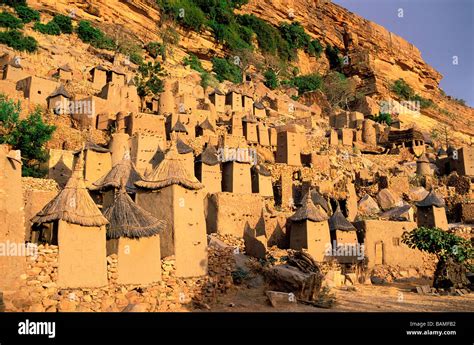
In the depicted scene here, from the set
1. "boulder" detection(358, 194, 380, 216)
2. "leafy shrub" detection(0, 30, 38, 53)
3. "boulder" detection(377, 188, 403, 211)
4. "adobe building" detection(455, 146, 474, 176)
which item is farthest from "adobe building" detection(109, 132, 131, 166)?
"adobe building" detection(455, 146, 474, 176)

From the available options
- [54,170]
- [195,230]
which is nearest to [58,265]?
[195,230]

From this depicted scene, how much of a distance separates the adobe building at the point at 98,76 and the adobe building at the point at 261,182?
16.6m

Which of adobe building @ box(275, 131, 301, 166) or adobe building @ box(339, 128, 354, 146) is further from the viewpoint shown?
adobe building @ box(339, 128, 354, 146)

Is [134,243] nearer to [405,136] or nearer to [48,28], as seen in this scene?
[48,28]

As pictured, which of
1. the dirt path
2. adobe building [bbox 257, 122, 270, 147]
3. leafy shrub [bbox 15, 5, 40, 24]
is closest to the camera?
the dirt path

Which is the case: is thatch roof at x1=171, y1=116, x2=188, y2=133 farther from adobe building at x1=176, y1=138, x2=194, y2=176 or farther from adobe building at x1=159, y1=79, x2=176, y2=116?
adobe building at x1=159, y1=79, x2=176, y2=116

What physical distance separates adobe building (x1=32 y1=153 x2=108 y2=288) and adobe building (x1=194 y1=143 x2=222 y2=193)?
38.6ft

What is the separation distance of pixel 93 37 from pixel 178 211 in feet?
130

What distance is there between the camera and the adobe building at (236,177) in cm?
2523

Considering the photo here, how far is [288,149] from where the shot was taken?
110 ft

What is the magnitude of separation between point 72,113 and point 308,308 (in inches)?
880

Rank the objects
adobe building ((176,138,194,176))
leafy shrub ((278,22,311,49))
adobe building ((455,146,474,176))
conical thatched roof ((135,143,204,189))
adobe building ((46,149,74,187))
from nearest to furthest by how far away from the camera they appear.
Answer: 1. conical thatched roof ((135,143,204,189))
2. adobe building ((46,149,74,187))
3. adobe building ((176,138,194,176))
4. adobe building ((455,146,474,176))
5. leafy shrub ((278,22,311,49))

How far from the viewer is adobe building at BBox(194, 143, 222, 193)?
2425cm

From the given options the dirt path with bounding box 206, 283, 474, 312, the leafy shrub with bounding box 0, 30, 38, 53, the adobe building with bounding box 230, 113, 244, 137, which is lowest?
the dirt path with bounding box 206, 283, 474, 312
